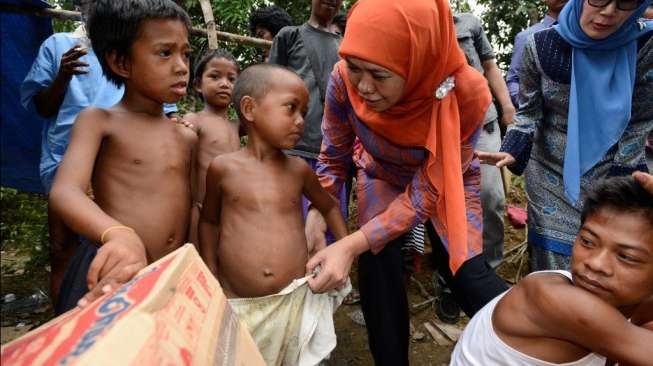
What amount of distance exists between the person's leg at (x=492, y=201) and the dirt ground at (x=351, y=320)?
1.77 ft

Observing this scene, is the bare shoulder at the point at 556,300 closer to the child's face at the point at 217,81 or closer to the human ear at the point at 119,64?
the human ear at the point at 119,64

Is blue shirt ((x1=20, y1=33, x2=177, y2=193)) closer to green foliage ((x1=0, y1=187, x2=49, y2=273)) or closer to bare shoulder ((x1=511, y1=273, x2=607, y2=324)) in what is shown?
green foliage ((x1=0, y1=187, x2=49, y2=273))

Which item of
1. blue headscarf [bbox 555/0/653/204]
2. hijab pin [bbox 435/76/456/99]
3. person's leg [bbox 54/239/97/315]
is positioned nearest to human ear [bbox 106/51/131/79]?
person's leg [bbox 54/239/97/315]

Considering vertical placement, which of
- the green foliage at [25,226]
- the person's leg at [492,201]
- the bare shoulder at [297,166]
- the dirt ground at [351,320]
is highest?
the bare shoulder at [297,166]

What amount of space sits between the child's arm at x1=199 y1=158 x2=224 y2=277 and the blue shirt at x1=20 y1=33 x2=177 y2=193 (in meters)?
1.06

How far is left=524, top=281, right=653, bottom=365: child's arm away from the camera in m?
1.35

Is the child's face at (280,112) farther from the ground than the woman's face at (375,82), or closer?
closer

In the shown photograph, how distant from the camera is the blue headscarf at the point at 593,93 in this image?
2029 mm

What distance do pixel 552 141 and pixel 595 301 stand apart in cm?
107

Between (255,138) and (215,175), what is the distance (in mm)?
215

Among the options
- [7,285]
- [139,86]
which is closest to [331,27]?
[139,86]

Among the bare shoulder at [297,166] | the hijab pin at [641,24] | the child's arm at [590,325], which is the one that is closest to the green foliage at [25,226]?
the bare shoulder at [297,166]

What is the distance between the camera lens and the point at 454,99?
6.09 feet

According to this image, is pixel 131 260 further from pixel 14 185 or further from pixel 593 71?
pixel 14 185
